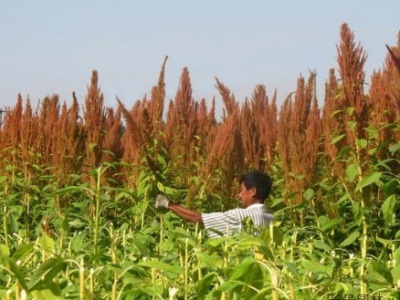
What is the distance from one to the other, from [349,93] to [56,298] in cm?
399

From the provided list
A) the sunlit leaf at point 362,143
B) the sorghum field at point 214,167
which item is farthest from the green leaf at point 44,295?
the sunlit leaf at point 362,143

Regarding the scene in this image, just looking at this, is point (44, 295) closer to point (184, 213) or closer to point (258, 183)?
point (184, 213)

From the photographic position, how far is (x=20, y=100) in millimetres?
8555

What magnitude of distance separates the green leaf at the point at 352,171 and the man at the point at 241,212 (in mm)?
631

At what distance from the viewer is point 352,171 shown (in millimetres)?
5242

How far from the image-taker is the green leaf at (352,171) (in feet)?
16.9

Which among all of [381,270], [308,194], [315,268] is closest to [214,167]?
[308,194]

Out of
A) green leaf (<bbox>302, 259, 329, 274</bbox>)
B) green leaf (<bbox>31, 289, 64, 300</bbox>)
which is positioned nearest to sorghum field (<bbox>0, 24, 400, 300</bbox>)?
green leaf (<bbox>302, 259, 329, 274</bbox>)

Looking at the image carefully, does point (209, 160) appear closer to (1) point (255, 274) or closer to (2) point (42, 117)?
(2) point (42, 117)

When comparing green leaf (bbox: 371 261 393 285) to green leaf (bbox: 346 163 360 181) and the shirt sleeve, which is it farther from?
the shirt sleeve

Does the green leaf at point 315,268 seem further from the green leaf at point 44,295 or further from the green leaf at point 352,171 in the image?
the green leaf at point 352,171

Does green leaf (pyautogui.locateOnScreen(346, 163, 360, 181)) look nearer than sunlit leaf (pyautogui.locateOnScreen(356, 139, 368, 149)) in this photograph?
Yes

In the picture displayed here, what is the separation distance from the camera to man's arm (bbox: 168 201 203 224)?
5285mm

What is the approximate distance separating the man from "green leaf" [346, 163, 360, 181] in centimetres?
63
